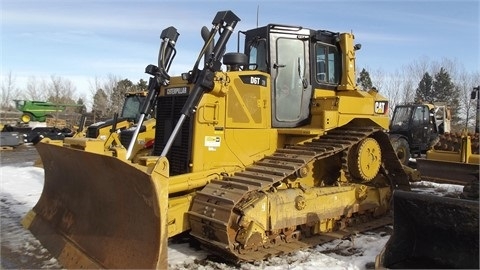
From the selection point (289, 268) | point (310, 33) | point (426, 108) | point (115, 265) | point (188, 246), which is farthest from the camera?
point (426, 108)

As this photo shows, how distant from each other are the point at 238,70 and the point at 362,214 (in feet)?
9.90

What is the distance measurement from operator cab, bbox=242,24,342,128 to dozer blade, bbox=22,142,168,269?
254 centimetres

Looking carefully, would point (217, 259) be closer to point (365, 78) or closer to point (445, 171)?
point (445, 171)

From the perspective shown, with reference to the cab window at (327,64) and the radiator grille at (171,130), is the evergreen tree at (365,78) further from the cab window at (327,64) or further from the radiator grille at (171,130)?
the radiator grille at (171,130)

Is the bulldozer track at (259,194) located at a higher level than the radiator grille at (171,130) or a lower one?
lower

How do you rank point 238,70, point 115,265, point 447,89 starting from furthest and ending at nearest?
1. point 447,89
2. point 238,70
3. point 115,265

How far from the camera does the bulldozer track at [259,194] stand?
5.00 m

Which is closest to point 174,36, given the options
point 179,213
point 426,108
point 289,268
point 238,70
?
point 238,70

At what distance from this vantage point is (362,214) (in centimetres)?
695

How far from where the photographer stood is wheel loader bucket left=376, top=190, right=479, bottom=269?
4418mm

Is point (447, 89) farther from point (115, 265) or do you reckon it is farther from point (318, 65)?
point (115, 265)

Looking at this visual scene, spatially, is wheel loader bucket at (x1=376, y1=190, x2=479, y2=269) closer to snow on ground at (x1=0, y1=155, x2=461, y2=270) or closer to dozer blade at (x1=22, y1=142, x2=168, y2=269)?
snow on ground at (x1=0, y1=155, x2=461, y2=270)

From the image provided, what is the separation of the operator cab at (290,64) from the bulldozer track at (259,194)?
55 centimetres

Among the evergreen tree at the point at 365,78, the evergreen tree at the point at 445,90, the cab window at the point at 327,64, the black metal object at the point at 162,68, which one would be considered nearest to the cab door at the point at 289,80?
the cab window at the point at 327,64
